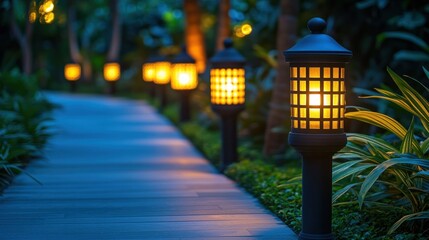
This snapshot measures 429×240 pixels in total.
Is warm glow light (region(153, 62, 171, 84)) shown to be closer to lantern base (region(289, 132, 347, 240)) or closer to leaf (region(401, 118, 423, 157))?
leaf (region(401, 118, 423, 157))

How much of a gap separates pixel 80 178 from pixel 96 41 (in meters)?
36.7

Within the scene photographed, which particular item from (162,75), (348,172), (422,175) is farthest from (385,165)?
(162,75)

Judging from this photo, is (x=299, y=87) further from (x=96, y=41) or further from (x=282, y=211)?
(x=96, y=41)

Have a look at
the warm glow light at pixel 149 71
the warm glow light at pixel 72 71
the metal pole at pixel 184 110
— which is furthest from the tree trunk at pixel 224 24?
the warm glow light at pixel 72 71

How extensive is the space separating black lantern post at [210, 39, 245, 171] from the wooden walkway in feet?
1.74

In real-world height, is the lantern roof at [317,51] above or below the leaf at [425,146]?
above

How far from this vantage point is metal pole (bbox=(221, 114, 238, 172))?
35.3 feet

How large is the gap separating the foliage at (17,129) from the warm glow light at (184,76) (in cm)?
293

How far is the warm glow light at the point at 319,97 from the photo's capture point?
20.0 feet

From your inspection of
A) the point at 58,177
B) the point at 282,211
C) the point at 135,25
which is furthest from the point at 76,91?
the point at 282,211

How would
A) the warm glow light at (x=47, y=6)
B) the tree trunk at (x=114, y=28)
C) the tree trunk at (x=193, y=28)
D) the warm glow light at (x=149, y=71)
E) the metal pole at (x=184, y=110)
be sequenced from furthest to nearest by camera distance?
1. the tree trunk at (x=114, y=28)
2. the warm glow light at (x=149, y=71)
3. the tree trunk at (x=193, y=28)
4. the metal pole at (x=184, y=110)
5. the warm glow light at (x=47, y=6)

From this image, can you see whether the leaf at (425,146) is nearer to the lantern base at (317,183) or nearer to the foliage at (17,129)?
the lantern base at (317,183)

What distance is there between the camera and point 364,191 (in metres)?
6.09

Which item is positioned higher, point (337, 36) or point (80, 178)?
point (337, 36)
